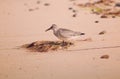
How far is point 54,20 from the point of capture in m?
4.15

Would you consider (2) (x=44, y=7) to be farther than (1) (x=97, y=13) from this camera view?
Yes

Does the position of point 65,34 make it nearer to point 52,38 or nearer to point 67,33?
point 67,33

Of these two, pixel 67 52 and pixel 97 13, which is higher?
pixel 97 13

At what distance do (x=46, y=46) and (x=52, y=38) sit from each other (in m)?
0.23

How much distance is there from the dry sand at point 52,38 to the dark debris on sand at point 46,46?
8 cm

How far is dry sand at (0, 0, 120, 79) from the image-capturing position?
3.10 metres

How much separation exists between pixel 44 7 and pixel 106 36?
1.24 m

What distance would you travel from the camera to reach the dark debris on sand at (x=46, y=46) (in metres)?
3.54

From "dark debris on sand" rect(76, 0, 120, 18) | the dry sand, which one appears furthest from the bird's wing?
"dark debris on sand" rect(76, 0, 120, 18)

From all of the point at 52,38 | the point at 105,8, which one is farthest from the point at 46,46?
the point at 105,8

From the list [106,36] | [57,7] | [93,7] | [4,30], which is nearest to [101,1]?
[93,7]

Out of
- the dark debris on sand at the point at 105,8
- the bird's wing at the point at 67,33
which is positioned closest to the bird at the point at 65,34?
the bird's wing at the point at 67,33

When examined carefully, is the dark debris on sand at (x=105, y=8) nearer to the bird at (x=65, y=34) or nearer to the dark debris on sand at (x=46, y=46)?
the bird at (x=65, y=34)

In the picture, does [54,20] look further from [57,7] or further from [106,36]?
[106,36]
